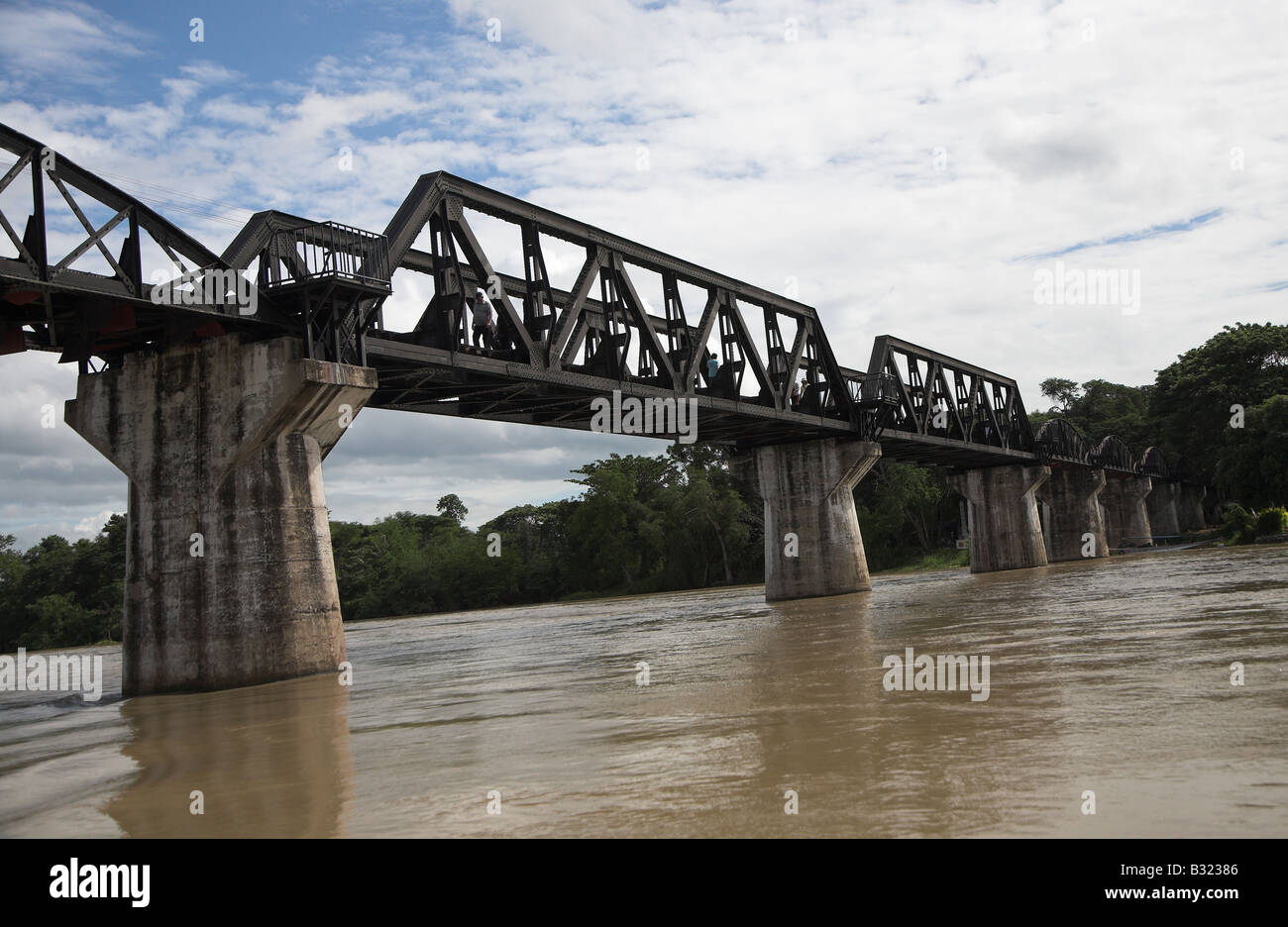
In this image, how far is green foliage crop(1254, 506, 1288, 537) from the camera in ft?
209

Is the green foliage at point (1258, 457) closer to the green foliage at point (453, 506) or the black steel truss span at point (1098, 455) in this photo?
the black steel truss span at point (1098, 455)

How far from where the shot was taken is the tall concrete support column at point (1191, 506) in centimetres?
11638

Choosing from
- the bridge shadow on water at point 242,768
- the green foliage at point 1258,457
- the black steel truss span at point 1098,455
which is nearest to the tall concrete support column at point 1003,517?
the black steel truss span at point 1098,455

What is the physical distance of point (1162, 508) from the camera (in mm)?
112438

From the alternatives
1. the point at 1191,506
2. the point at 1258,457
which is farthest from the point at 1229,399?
the point at 1191,506

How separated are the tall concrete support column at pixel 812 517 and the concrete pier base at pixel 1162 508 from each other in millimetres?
77812

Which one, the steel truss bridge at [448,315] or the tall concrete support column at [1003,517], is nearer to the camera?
the steel truss bridge at [448,315]

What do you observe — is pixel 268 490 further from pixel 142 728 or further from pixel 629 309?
pixel 629 309

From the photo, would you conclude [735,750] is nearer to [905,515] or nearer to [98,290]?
[98,290]

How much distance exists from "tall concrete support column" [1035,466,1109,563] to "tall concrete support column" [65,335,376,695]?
259 ft

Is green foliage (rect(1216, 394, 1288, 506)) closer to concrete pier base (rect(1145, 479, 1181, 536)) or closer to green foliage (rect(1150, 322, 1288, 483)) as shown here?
green foliage (rect(1150, 322, 1288, 483))

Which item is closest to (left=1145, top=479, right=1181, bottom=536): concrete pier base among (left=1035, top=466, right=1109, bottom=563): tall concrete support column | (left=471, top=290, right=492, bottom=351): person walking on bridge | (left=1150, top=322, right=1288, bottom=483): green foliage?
(left=1150, top=322, right=1288, bottom=483): green foliage
